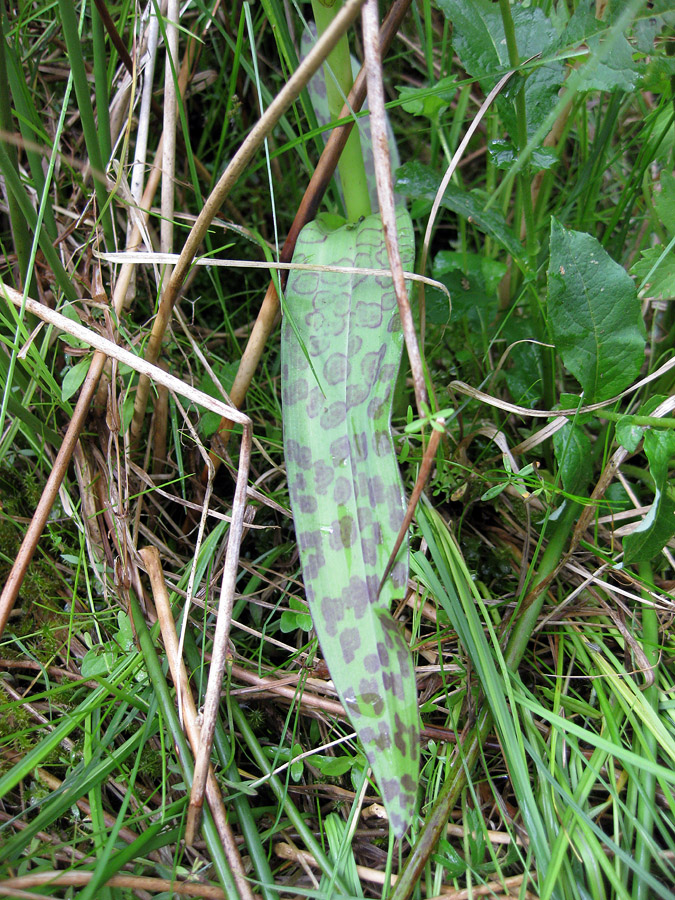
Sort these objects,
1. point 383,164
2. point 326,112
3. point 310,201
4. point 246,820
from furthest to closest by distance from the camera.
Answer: point 326,112 → point 310,201 → point 246,820 → point 383,164

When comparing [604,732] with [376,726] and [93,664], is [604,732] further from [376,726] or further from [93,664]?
[93,664]

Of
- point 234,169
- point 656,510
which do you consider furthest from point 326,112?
point 656,510

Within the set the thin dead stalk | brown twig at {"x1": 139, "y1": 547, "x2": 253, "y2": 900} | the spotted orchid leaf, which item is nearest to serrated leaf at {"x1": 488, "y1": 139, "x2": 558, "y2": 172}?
the spotted orchid leaf

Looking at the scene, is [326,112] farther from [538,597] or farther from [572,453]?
[538,597]

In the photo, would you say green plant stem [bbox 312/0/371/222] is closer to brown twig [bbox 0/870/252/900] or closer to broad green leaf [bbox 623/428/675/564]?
broad green leaf [bbox 623/428/675/564]

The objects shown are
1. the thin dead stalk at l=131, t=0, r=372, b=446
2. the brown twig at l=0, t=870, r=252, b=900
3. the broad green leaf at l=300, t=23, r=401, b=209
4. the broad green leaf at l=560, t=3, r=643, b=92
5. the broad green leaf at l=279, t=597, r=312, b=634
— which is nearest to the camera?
the thin dead stalk at l=131, t=0, r=372, b=446

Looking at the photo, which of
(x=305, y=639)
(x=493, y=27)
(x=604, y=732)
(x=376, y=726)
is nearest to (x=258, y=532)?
(x=305, y=639)
